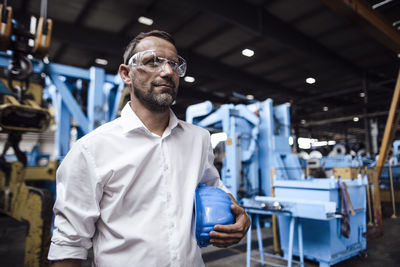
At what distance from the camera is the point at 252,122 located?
227 inches

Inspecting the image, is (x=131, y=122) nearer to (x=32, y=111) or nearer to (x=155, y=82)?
(x=155, y=82)

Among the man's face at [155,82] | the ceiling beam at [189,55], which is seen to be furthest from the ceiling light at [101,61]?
the man's face at [155,82]

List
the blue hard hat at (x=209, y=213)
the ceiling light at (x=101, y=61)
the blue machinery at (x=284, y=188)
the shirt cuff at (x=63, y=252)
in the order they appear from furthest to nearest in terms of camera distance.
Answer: the ceiling light at (x=101, y=61)
the blue machinery at (x=284, y=188)
the blue hard hat at (x=209, y=213)
the shirt cuff at (x=63, y=252)

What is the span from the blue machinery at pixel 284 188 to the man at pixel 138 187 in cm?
228

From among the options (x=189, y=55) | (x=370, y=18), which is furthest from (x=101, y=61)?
(x=370, y=18)

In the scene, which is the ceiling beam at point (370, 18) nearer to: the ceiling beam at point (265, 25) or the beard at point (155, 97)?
the ceiling beam at point (265, 25)

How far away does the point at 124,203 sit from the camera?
3.60 ft

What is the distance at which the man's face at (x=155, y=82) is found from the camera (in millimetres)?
1221

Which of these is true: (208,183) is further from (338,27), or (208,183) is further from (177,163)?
(338,27)

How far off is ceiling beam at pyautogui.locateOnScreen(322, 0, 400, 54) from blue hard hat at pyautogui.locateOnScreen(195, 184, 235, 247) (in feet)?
17.0

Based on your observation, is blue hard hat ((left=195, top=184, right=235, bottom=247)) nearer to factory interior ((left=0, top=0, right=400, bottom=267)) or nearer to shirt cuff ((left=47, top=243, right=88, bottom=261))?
factory interior ((left=0, top=0, right=400, bottom=267))

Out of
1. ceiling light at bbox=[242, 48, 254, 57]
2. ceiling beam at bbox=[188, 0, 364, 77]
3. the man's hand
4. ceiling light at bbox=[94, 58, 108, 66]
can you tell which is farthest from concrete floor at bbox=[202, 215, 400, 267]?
ceiling light at bbox=[94, 58, 108, 66]

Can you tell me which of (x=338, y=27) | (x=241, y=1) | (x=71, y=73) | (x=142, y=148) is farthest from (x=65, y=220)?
(x=338, y=27)

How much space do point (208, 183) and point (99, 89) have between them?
11.6ft
